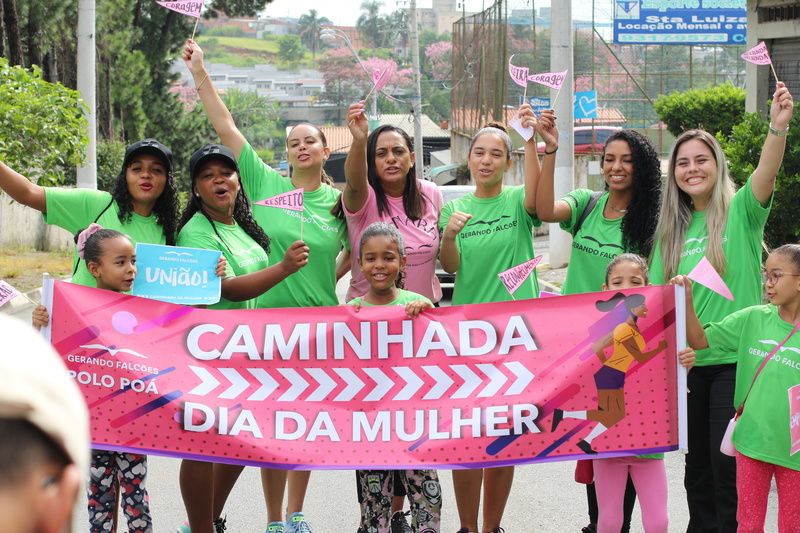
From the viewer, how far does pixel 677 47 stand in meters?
34.5

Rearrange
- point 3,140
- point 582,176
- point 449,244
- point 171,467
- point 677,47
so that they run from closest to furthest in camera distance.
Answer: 1. point 449,244
2. point 171,467
3. point 3,140
4. point 582,176
5. point 677,47

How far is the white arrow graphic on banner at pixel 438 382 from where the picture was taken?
4449 millimetres

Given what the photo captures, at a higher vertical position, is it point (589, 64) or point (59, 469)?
point (589, 64)

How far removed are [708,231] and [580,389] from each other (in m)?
0.99

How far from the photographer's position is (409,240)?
5.15 m

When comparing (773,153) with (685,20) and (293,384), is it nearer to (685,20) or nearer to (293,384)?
(293,384)

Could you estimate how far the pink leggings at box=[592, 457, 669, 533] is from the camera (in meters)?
4.39

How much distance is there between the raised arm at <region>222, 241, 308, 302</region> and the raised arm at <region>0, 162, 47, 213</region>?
3.34 feet

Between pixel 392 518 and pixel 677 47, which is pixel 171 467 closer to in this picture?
pixel 392 518

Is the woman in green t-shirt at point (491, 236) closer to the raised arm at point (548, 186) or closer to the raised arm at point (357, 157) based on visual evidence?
the raised arm at point (548, 186)

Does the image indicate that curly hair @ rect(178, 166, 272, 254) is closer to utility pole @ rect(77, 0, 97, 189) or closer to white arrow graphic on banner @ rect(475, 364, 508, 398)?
white arrow graphic on banner @ rect(475, 364, 508, 398)

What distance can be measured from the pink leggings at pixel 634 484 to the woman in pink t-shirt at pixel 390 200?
141cm

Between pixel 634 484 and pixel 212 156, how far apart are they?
2.69 meters

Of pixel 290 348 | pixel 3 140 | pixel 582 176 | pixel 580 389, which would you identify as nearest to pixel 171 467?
pixel 290 348
